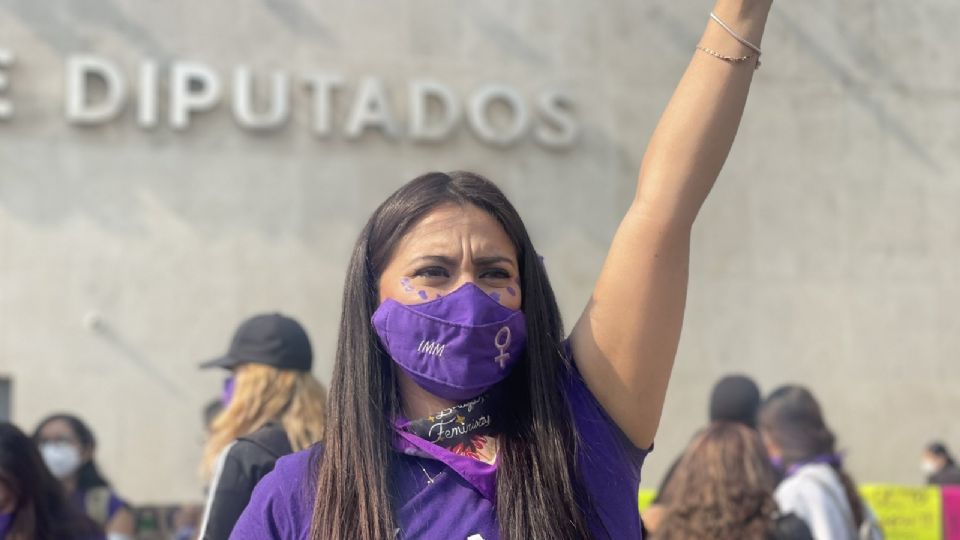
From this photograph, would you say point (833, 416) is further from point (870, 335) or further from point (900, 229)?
point (900, 229)

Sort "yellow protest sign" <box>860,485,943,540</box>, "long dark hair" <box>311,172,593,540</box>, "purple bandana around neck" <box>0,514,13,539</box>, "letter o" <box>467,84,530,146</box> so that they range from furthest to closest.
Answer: "letter o" <box>467,84,530,146</box> → "yellow protest sign" <box>860,485,943,540</box> → "purple bandana around neck" <box>0,514,13,539</box> → "long dark hair" <box>311,172,593,540</box>

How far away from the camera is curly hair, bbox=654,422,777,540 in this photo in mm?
4375

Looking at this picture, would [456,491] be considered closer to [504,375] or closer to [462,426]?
[462,426]

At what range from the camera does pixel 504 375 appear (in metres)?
2.08

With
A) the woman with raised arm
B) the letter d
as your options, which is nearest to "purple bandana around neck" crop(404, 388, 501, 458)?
the woman with raised arm

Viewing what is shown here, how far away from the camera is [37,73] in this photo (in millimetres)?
11094

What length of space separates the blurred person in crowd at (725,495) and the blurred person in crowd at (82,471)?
2762mm

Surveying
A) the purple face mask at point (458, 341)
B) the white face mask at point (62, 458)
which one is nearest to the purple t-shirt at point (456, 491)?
the purple face mask at point (458, 341)

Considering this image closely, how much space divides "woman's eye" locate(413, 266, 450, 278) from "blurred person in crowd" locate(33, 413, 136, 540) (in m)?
4.15

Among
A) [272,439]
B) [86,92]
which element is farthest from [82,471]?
[86,92]

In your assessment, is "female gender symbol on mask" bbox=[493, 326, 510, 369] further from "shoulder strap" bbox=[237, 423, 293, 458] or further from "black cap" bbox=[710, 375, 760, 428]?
"black cap" bbox=[710, 375, 760, 428]

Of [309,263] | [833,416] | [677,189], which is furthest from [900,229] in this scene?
[677,189]

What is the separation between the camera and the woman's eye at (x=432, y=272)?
2.09 m

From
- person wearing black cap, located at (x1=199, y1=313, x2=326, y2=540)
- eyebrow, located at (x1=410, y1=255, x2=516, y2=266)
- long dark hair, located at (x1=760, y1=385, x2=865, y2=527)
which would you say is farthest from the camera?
long dark hair, located at (x1=760, y1=385, x2=865, y2=527)
